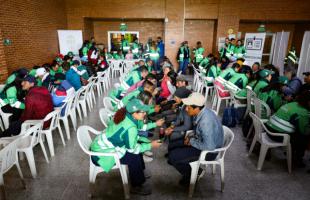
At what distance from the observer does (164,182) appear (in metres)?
2.90

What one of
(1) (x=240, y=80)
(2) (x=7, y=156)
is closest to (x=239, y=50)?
(1) (x=240, y=80)

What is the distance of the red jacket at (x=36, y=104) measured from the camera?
331cm

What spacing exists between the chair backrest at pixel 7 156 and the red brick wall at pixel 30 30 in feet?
14.6

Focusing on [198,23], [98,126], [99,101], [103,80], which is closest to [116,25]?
[198,23]

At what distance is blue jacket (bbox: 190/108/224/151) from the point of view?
238cm

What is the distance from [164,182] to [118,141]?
1032 mm

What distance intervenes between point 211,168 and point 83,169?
1870mm

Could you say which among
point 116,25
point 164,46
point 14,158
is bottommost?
point 14,158

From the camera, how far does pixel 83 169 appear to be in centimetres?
315

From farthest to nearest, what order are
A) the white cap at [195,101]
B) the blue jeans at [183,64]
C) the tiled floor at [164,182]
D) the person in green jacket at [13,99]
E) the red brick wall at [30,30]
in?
the blue jeans at [183,64] → the red brick wall at [30,30] → the person in green jacket at [13,99] → the tiled floor at [164,182] → the white cap at [195,101]

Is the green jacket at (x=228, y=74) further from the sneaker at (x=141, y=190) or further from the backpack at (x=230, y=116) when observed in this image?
the sneaker at (x=141, y=190)

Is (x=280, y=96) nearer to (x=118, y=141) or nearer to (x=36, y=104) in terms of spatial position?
(x=118, y=141)

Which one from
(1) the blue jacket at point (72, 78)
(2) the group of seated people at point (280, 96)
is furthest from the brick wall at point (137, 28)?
(1) the blue jacket at point (72, 78)

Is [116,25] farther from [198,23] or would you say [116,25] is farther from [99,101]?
[99,101]
